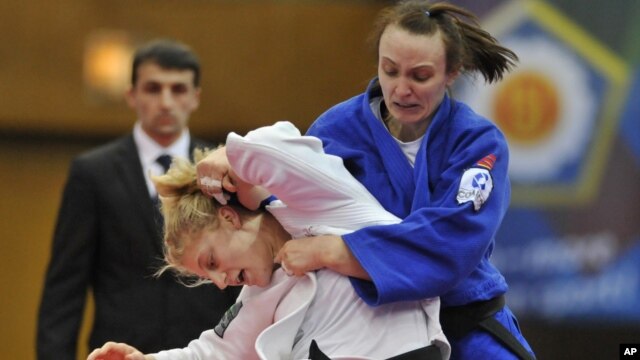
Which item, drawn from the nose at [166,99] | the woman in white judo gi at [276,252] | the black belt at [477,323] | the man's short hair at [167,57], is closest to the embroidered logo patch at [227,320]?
the woman in white judo gi at [276,252]

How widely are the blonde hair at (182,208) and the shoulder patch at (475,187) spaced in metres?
0.58

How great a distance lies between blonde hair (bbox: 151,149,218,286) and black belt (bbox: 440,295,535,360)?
576 millimetres

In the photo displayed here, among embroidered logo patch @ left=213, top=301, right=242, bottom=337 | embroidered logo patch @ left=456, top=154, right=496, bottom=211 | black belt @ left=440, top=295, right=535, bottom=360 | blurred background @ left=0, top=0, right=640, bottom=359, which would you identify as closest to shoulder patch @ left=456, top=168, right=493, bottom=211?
embroidered logo patch @ left=456, top=154, right=496, bottom=211

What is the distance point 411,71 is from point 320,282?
509mm

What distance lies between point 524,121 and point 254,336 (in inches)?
123

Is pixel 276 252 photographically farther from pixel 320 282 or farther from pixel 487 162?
pixel 487 162

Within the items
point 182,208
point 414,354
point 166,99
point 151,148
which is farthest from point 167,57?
point 414,354

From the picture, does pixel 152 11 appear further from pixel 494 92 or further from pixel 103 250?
pixel 103 250

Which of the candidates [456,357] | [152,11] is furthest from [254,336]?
[152,11]

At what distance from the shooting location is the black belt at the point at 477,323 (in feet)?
8.18

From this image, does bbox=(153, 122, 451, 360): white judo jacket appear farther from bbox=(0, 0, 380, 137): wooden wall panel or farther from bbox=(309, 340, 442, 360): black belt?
bbox=(0, 0, 380, 137): wooden wall panel

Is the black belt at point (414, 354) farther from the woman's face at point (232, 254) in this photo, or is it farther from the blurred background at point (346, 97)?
the blurred background at point (346, 97)

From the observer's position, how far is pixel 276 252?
2.58 meters

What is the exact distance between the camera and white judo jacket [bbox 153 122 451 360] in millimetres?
2352
